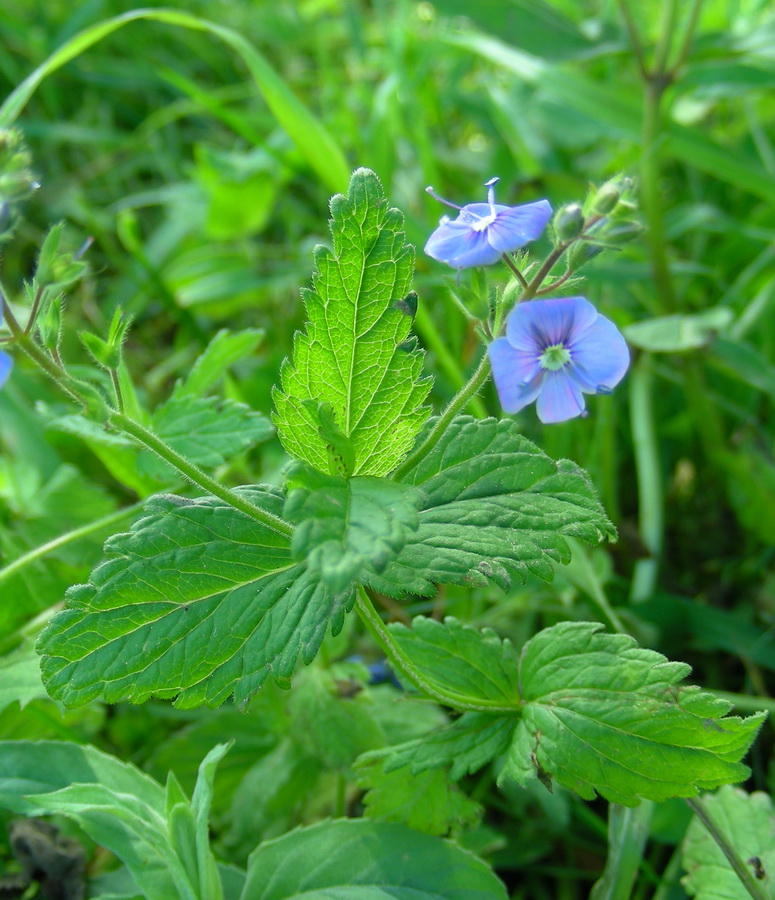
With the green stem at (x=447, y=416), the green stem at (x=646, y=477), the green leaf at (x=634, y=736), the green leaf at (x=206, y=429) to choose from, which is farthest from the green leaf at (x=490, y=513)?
the green stem at (x=646, y=477)

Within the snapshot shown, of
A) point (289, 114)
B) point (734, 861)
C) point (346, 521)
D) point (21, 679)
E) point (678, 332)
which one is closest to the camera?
point (346, 521)

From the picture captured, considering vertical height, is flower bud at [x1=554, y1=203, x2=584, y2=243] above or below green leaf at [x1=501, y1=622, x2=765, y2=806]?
above

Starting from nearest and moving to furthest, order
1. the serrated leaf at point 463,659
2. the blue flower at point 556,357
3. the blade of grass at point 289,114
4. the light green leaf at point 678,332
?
the blue flower at point 556,357, the serrated leaf at point 463,659, the light green leaf at point 678,332, the blade of grass at point 289,114

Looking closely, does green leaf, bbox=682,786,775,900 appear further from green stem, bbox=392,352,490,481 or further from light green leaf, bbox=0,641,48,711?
light green leaf, bbox=0,641,48,711

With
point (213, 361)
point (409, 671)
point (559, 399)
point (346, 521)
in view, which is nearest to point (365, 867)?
point (409, 671)

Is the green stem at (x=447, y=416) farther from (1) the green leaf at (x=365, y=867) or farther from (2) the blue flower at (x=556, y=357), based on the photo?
(1) the green leaf at (x=365, y=867)

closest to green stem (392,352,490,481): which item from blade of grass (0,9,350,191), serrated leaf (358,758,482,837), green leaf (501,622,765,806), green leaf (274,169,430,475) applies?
green leaf (274,169,430,475)

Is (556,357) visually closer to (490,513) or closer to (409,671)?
(490,513)
